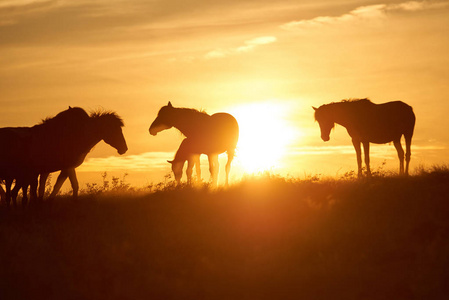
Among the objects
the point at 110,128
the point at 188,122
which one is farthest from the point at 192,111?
the point at 110,128

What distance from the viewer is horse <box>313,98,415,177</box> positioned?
2448cm

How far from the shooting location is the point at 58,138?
22266 millimetres

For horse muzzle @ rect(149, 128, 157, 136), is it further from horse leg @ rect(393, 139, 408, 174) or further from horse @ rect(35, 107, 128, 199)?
horse leg @ rect(393, 139, 408, 174)

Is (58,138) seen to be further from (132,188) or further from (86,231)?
(86,231)

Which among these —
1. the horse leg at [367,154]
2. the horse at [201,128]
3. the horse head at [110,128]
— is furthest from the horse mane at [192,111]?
Answer: the horse leg at [367,154]

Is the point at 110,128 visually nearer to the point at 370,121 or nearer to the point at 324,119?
the point at 324,119

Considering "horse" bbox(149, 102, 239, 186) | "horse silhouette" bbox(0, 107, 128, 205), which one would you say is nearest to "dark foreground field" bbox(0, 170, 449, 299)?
"horse silhouette" bbox(0, 107, 128, 205)

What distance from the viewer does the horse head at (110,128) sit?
22531mm

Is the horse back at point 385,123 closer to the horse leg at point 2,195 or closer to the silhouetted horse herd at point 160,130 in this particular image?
the silhouetted horse herd at point 160,130

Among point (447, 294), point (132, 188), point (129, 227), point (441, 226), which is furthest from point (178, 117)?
point (447, 294)

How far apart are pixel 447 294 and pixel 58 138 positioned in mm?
12941

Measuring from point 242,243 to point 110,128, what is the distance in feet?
22.4

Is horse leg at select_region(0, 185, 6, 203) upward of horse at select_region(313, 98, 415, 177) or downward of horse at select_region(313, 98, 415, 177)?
downward

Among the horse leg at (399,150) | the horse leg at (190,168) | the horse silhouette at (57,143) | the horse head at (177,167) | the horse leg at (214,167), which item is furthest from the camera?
the horse leg at (399,150)
